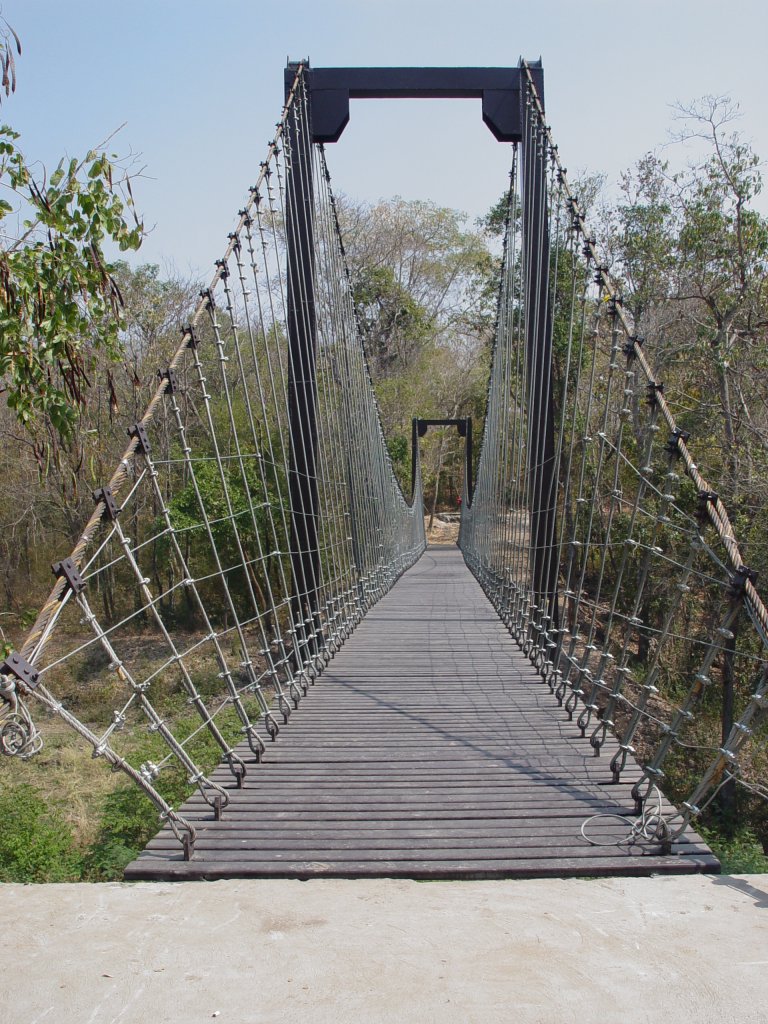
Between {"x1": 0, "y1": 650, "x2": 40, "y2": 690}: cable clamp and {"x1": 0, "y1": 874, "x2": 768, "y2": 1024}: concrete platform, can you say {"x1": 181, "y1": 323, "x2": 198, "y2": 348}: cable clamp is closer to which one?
{"x1": 0, "y1": 650, "x2": 40, "y2": 690}: cable clamp

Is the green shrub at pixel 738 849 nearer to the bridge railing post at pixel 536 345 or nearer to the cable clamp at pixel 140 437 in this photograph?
the bridge railing post at pixel 536 345

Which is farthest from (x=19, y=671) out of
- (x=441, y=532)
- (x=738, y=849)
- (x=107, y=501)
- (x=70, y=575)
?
(x=441, y=532)

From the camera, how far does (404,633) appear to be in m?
4.39

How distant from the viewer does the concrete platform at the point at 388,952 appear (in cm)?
110

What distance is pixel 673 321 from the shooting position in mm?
8523

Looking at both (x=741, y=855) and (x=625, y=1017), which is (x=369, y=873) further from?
(x=741, y=855)

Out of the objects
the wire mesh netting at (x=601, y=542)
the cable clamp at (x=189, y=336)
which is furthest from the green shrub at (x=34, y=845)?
the cable clamp at (x=189, y=336)

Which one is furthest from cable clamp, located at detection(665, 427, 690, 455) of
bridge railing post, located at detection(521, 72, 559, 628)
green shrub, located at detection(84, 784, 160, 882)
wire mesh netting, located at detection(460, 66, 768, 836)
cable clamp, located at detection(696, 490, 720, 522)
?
green shrub, located at detection(84, 784, 160, 882)

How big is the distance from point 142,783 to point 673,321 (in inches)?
309

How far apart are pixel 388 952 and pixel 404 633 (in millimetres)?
3154

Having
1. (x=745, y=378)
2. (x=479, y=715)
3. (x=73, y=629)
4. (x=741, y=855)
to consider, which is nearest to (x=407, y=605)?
(x=741, y=855)

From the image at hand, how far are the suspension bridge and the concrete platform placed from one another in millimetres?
124

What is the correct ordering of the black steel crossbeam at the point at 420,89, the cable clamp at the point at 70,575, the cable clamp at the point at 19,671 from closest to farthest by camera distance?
the cable clamp at the point at 19,671
the cable clamp at the point at 70,575
the black steel crossbeam at the point at 420,89

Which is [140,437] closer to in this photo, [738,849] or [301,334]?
[301,334]
